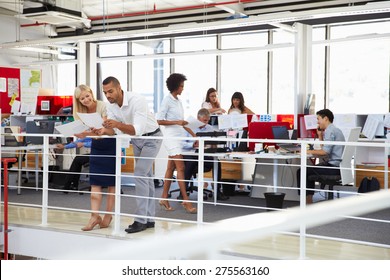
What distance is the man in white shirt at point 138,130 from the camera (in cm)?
470

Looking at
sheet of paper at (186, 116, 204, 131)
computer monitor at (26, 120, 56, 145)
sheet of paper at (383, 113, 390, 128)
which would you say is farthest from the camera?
computer monitor at (26, 120, 56, 145)

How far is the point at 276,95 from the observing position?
11797 mm

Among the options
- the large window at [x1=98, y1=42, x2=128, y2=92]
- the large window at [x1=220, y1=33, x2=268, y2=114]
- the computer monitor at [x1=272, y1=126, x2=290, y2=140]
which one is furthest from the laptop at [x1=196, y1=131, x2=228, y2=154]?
the large window at [x1=98, y1=42, x2=128, y2=92]

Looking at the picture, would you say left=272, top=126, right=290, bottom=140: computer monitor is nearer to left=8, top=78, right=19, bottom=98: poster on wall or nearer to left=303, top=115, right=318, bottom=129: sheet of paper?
left=303, top=115, right=318, bottom=129: sheet of paper

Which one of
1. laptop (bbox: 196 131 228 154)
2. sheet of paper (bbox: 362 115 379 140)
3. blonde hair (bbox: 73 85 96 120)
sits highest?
blonde hair (bbox: 73 85 96 120)

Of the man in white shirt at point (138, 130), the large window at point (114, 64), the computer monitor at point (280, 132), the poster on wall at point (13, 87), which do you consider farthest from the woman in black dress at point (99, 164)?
the large window at point (114, 64)

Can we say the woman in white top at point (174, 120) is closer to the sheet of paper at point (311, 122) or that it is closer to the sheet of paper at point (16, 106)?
the sheet of paper at point (311, 122)

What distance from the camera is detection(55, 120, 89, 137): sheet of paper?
15.5 feet

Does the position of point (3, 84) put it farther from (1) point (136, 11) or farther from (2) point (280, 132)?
(2) point (280, 132)

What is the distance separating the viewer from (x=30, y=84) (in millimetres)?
13383

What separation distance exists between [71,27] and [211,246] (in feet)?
42.9

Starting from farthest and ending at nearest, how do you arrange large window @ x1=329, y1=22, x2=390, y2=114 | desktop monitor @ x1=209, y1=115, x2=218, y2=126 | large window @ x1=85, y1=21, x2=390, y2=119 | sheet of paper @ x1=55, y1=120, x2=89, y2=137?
large window @ x1=85, y1=21, x2=390, y2=119 < large window @ x1=329, y1=22, x2=390, y2=114 < desktop monitor @ x1=209, y1=115, x2=218, y2=126 < sheet of paper @ x1=55, y1=120, x2=89, y2=137

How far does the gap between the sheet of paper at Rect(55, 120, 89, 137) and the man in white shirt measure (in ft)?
0.76

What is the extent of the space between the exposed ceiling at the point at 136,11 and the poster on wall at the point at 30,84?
104cm
